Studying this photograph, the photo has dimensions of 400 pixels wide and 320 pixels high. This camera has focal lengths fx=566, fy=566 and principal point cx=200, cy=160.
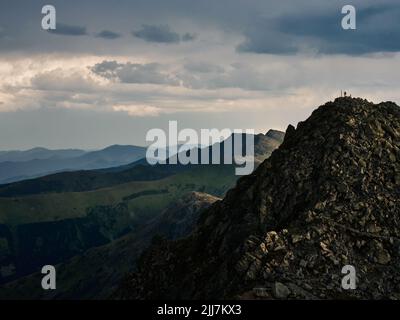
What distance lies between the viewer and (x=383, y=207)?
63.1m

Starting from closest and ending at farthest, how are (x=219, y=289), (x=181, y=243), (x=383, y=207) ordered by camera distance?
1. (x=219, y=289)
2. (x=383, y=207)
3. (x=181, y=243)

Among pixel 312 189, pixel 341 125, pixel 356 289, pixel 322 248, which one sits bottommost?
pixel 356 289

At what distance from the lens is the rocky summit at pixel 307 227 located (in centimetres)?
5506

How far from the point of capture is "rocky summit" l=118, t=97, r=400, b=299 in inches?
2168

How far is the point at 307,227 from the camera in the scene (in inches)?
2335

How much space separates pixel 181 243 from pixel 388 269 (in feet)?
102

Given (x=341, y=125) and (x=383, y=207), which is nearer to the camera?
(x=383, y=207)
